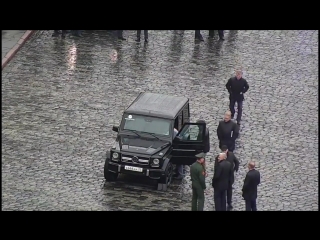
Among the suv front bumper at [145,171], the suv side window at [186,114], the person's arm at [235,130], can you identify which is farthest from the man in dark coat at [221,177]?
the suv side window at [186,114]

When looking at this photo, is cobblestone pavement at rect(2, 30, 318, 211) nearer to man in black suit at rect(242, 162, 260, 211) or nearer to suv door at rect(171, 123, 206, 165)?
suv door at rect(171, 123, 206, 165)

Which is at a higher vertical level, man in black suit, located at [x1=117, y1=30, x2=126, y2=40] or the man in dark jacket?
the man in dark jacket

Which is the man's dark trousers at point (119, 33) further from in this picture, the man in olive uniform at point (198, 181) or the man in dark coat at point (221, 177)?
the man in dark coat at point (221, 177)

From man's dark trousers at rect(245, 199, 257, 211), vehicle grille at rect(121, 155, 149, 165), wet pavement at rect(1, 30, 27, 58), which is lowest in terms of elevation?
man's dark trousers at rect(245, 199, 257, 211)

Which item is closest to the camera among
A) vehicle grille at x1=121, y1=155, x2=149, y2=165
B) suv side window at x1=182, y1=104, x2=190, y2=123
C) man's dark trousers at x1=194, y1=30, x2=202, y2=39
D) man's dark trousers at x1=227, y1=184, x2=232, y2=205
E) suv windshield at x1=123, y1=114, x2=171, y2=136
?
man's dark trousers at x1=227, y1=184, x2=232, y2=205

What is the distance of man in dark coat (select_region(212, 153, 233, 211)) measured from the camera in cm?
2553

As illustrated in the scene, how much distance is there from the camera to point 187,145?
27516 millimetres

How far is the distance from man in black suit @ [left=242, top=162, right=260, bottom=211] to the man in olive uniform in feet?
3.14

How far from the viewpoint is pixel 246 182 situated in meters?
25.5

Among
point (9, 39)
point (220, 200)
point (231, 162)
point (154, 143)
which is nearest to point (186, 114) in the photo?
point (154, 143)

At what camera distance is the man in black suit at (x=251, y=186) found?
2539cm

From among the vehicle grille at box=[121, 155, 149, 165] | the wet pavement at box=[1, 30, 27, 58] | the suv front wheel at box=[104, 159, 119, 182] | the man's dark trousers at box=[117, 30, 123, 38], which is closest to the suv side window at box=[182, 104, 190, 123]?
the vehicle grille at box=[121, 155, 149, 165]

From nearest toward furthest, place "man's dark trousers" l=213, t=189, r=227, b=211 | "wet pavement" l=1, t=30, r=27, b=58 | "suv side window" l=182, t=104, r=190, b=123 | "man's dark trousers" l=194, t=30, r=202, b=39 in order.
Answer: "man's dark trousers" l=213, t=189, r=227, b=211 < "suv side window" l=182, t=104, r=190, b=123 < "wet pavement" l=1, t=30, r=27, b=58 < "man's dark trousers" l=194, t=30, r=202, b=39

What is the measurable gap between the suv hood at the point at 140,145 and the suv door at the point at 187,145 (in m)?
0.29
